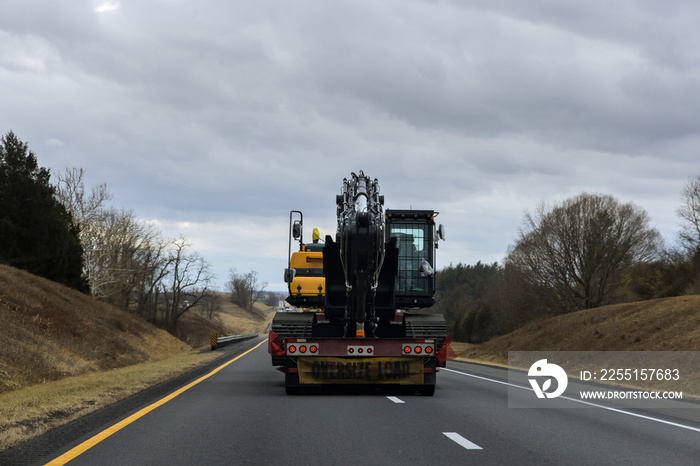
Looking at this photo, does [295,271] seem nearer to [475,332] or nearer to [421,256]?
[421,256]

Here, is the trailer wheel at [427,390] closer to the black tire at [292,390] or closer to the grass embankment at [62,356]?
the black tire at [292,390]

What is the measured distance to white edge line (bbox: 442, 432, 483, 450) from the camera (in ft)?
29.7

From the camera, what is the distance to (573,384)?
22062 mm

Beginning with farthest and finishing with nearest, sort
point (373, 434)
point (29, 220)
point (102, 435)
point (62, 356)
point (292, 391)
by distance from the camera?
point (29, 220) → point (62, 356) → point (292, 391) → point (373, 434) → point (102, 435)

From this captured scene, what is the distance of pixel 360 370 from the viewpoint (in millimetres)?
15602

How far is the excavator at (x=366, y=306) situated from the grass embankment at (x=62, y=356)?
12.9ft

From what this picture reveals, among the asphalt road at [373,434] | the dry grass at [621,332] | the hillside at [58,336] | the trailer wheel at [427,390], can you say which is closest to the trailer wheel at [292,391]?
the asphalt road at [373,434]

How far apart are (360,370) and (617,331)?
2358 centimetres

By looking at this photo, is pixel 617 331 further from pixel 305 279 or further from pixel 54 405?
pixel 54 405

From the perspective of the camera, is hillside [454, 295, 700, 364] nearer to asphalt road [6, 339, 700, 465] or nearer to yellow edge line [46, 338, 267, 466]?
asphalt road [6, 339, 700, 465]

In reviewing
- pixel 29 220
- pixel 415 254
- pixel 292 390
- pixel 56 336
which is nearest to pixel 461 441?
pixel 292 390

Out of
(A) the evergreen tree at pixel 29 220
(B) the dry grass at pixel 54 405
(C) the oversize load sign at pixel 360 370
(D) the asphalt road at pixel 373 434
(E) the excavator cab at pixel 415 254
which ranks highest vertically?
(A) the evergreen tree at pixel 29 220

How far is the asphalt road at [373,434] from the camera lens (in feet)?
27.3

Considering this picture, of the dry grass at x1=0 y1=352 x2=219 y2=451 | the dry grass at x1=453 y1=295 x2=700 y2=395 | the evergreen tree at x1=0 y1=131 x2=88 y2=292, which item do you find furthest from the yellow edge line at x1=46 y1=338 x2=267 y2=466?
the evergreen tree at x1=0 y1=131 x2=88 y2=292
